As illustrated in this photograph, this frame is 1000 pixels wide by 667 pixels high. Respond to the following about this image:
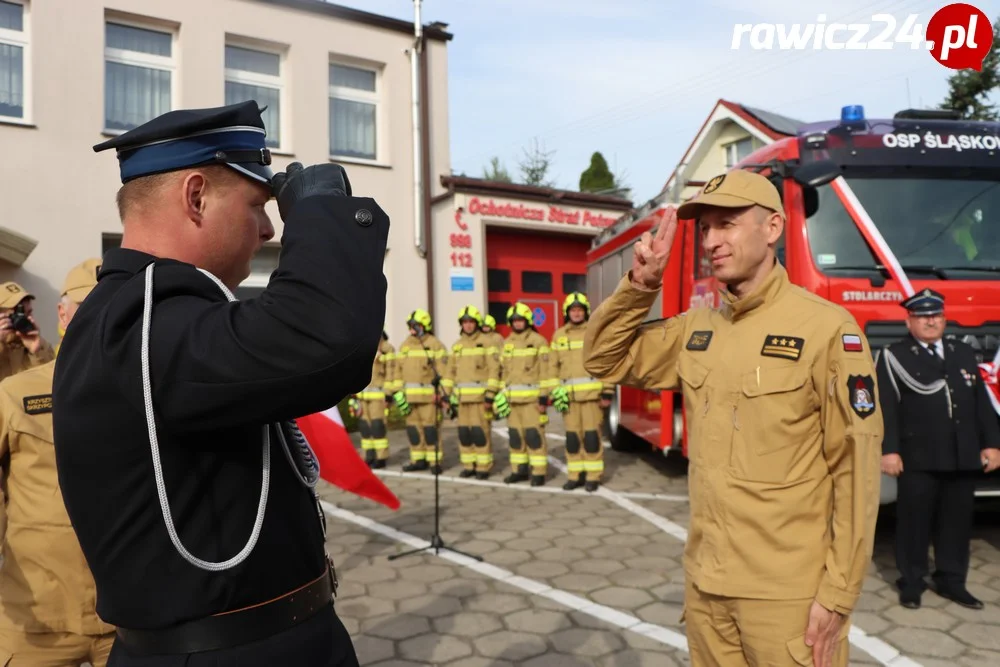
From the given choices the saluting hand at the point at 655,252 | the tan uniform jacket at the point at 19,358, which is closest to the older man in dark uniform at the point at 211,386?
the saluting hand at the point at 655,252

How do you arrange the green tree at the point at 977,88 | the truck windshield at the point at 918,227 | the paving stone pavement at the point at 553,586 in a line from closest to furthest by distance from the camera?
the paving stone pavement at the point at 553,586, the truck windshield at the point at 918,227, the green tree at the point at 977,88

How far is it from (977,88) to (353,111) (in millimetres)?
17545

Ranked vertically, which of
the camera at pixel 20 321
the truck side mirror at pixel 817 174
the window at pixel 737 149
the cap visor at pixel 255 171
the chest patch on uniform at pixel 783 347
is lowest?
the chest patch on uniform at pixel 783 347

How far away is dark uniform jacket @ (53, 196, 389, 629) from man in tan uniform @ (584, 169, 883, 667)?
1.43 m

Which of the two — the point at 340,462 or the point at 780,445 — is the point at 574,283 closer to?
the point at 340,462

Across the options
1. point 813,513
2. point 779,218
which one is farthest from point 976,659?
point 779,218

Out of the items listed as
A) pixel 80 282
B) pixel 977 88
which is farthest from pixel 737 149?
pixel 80 282

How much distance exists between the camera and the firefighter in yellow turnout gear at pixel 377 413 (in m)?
11.0

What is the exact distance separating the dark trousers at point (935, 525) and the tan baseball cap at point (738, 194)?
346cm

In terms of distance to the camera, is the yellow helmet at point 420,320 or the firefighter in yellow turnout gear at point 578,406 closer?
the firefighter in yellow turnout gear at point 578,406

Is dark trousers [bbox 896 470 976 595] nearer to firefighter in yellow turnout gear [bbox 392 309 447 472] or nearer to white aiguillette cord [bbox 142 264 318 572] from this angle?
white aiguillette cord [bbox 142 264 318 572]

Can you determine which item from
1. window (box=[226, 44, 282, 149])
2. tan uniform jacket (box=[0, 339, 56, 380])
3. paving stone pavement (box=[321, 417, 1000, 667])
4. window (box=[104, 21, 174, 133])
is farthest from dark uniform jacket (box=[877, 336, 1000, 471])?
window (box=[104, 21, 174, 133])

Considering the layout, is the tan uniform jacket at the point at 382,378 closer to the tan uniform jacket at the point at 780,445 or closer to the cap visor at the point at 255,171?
the tan uniform jacket at the point at 780,445

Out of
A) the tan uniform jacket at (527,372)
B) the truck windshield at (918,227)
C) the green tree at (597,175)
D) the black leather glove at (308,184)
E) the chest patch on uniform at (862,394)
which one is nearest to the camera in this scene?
the black leather glove at (308,184)
